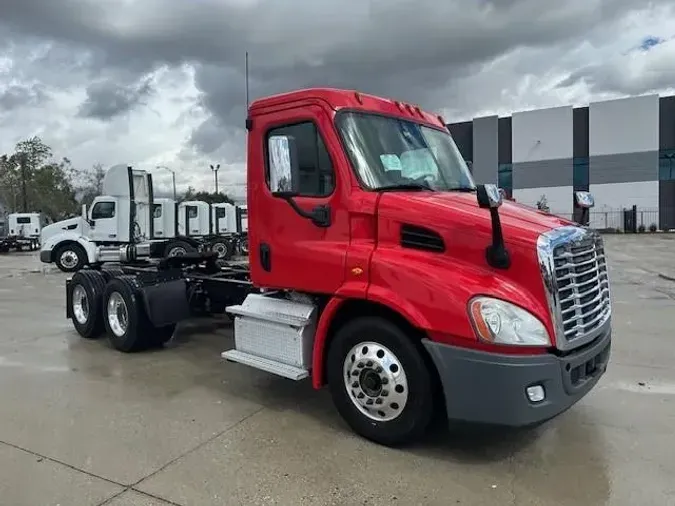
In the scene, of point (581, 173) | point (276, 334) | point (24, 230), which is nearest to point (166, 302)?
point (276, 334)

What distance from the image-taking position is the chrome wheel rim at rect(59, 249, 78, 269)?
20.6m

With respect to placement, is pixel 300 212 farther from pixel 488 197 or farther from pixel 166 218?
pixel 166 218

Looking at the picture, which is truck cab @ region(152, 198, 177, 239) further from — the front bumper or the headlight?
the headlight

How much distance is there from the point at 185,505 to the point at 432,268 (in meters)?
2.14

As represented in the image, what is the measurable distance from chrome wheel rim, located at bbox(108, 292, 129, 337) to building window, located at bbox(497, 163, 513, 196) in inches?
1816

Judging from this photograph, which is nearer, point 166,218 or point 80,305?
point 80,305

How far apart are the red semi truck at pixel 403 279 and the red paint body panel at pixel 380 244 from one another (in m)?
0.01

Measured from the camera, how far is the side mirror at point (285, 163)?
14.4 feet

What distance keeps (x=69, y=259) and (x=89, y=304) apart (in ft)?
45.7

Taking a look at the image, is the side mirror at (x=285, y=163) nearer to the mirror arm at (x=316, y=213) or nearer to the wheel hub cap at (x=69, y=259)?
the mirror arm at (x=316, y=213)

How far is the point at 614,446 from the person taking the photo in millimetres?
4445

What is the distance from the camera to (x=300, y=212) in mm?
4797

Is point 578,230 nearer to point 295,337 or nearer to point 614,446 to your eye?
point 614,446

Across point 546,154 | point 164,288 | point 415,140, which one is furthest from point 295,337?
point 546,154
